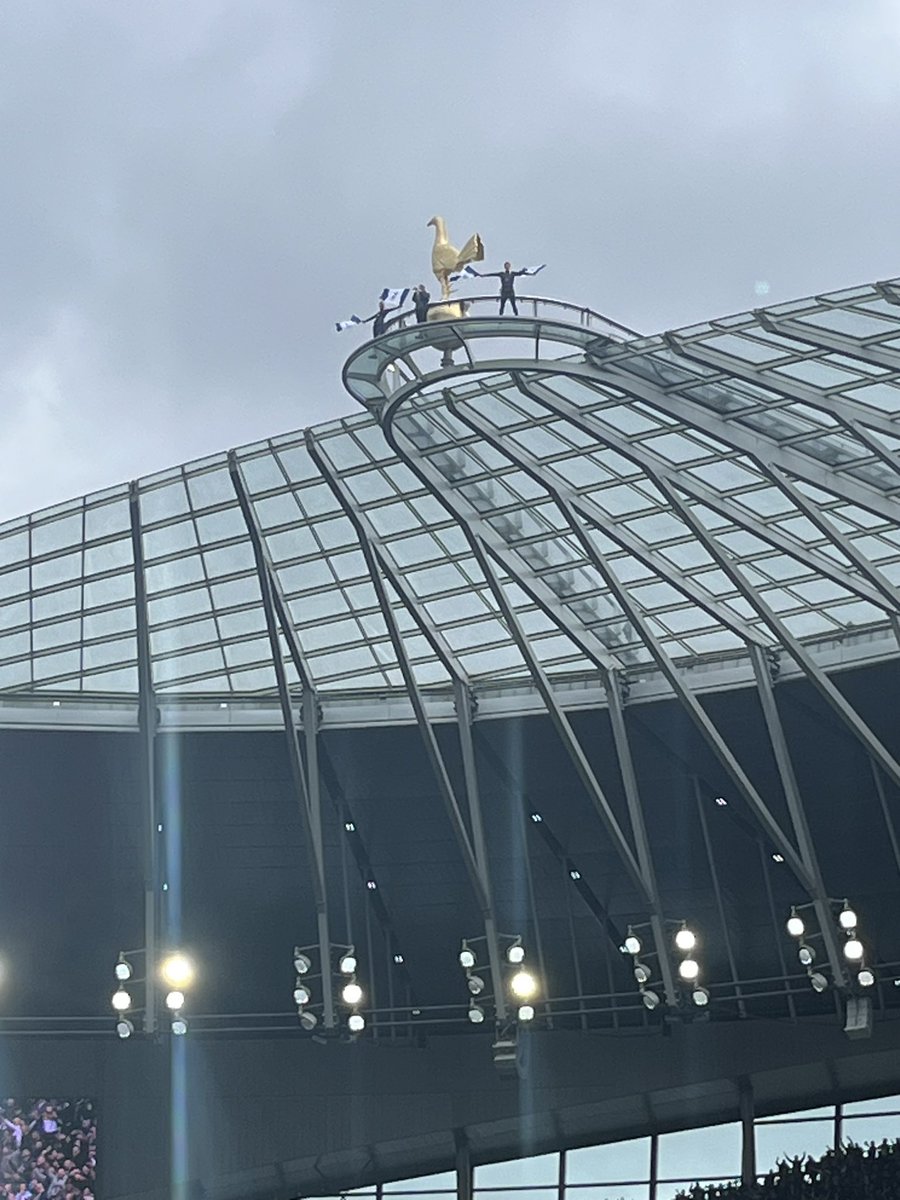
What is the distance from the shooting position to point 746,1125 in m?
43.1

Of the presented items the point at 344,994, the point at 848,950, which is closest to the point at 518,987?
the point at 344,994

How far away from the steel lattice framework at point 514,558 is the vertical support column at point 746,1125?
676 cm

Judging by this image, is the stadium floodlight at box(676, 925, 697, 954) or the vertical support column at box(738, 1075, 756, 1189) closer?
the stadium floodlight at box(676, 925, 697, 954)

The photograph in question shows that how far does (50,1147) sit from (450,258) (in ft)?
92.0

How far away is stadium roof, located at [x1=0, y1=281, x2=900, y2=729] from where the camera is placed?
27328 mm

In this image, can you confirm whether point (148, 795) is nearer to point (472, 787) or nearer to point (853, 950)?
point (472, 787)

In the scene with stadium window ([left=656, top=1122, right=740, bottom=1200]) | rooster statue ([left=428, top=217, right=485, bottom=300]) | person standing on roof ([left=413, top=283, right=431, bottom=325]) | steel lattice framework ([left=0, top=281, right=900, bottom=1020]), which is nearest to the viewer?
person standing on roof ([left=413, top=283, right=431, bottom=325])

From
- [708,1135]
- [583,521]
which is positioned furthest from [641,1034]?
[583,521]

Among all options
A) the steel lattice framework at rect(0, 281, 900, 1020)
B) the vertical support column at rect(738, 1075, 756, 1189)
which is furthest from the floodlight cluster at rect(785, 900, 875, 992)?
the vertical support column at rect(738, 1075, 756, 1189)

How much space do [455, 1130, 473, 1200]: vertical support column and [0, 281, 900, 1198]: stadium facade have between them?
0.27 metres

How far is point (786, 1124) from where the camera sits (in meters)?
42.9

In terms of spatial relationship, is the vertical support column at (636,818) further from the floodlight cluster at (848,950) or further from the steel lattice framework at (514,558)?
the floodlight cluster at (848,950)

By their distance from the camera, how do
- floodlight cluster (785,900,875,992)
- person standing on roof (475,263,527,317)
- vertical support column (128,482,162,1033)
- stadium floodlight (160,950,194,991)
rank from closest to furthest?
person standing on roof (475,263,527,317), floodlight cluster (785,900,875,992), vertical support column (128,482,162,1033), stadium floodlight (160,950,194,991)

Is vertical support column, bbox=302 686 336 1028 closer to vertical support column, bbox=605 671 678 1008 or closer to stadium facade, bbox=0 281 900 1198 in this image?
stadium facade, bbox=0 281 900 1198
